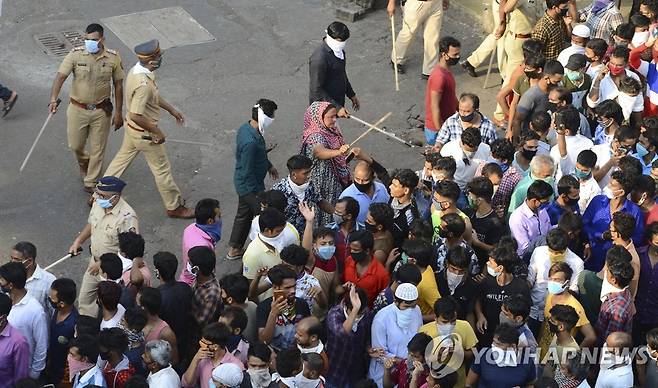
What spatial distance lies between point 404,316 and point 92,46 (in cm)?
465

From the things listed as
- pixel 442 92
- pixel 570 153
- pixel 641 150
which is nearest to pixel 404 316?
pixel 570 153

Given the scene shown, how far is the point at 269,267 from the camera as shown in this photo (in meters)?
8.02

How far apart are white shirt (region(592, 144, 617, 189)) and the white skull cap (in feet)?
8.53

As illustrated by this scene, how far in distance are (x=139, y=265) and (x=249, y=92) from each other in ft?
16.4

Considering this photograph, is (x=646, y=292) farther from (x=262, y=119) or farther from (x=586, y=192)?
(x=262, y=119)

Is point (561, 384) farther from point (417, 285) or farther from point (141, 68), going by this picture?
point (141, 68)

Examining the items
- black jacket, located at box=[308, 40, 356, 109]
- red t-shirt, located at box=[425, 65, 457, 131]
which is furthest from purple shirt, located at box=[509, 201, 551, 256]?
black jacket, located at box=[308, 40, 356, 109]

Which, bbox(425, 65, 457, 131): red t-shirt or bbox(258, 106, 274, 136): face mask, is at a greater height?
bbox(258, 106, 274, 136): face mask

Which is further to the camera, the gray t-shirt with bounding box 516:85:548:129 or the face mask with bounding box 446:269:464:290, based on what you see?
the gray t-shirt with bounding box 516:85:548:129

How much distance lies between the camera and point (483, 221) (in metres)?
8.42

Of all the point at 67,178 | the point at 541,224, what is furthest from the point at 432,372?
the point at 67,178

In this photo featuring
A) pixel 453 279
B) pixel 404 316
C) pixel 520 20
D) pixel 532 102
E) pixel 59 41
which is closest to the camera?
pixel 404 316

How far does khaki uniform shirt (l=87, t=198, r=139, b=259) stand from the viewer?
8.49 meters

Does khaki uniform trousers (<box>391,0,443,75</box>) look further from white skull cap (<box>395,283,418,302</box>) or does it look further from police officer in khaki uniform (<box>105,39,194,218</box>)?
white skull cap (<box>395,283,418,302</box>)
